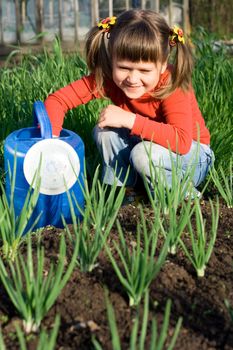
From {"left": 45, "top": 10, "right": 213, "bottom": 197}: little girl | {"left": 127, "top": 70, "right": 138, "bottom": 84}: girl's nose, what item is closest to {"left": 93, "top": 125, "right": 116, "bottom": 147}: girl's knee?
{"left": 45, "top": 10, "right": 213, "bottom": 197}: little girl

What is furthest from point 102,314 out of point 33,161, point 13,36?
point 13,36

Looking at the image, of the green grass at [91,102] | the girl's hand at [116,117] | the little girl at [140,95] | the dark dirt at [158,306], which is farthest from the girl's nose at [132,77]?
the dark dirt at [158,306]

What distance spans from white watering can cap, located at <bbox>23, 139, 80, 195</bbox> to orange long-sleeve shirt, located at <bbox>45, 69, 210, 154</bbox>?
269mm

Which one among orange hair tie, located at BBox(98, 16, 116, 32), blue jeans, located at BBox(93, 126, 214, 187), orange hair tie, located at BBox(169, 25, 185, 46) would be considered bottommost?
blue jeans, located at BBox(93, 126, 214, 187)

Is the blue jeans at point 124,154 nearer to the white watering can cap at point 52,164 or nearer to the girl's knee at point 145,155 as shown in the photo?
the girl's knee at point 145,155

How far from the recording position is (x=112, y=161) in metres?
2.72

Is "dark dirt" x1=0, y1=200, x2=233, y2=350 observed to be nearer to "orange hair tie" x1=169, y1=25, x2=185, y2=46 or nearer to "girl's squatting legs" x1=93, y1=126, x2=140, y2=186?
"girl's squatting legs" x1=93, y1=126, x2=140, y2=186

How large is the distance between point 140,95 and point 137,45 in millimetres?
225

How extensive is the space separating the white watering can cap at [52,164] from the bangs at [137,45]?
0.49 m

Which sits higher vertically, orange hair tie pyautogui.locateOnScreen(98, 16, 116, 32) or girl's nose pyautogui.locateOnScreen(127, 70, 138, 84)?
orange hair tie pyautogui.locateOnScreen(98, 16, 116, 32)

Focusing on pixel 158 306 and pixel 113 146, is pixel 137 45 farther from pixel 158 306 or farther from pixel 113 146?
pixel 158 306

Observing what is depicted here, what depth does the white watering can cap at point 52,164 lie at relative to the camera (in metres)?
2.15

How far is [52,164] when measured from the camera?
219 cm

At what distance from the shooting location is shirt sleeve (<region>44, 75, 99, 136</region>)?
2536mm
